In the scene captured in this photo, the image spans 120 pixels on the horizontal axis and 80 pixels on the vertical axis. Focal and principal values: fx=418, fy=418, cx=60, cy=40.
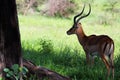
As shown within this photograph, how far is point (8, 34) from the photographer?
5.25m

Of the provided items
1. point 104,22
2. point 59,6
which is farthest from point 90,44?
point 59,6

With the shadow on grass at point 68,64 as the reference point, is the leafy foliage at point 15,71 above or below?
above

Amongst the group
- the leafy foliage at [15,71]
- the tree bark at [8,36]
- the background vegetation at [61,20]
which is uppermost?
the tree bark at [8,36]

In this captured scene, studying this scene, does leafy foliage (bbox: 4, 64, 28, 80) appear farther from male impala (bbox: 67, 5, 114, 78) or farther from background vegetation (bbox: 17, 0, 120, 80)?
background vegetation (bbox: 17, 0, 120, 80)

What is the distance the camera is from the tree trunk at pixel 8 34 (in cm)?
521

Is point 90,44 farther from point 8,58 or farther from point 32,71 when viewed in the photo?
point 8,58

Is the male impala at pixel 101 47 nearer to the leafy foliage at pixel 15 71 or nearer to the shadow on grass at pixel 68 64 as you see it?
the shadow on grass at pixel 68 64

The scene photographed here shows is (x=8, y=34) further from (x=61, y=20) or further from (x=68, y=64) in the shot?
(x=61, y=20)

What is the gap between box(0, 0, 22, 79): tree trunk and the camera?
205 inches

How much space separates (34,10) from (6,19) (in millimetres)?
22058

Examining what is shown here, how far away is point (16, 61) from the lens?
536 centimetres

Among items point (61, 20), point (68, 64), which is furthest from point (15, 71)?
point (61, 20)

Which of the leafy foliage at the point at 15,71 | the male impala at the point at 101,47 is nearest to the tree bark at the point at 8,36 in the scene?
the leafy foliage at the point at 15,71

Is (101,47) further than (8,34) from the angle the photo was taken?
Yes
